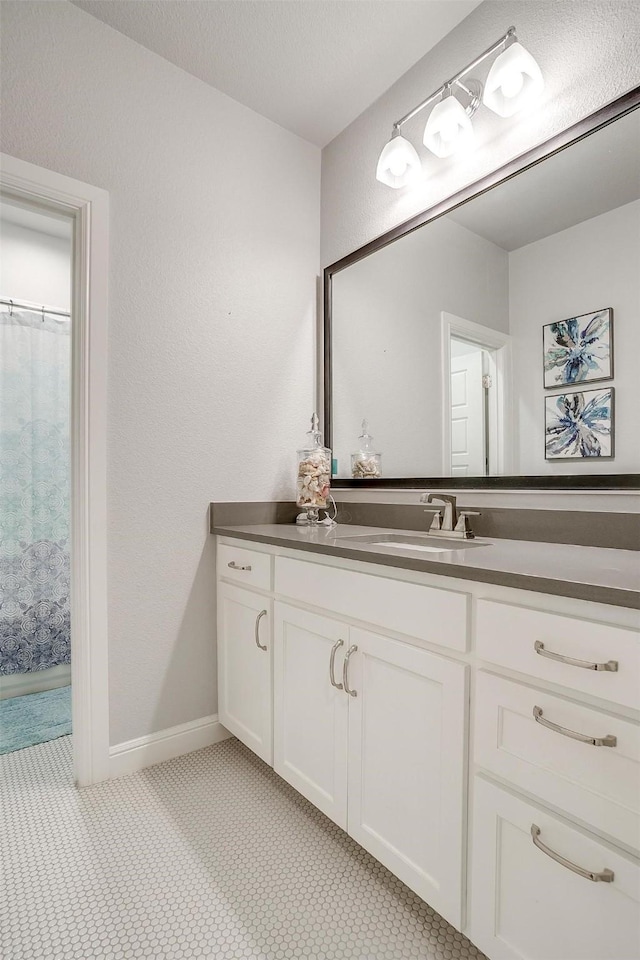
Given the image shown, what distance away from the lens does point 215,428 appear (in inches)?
77.7

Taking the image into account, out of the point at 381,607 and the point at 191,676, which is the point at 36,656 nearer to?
the point at 191,676

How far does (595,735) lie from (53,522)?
2579 mm

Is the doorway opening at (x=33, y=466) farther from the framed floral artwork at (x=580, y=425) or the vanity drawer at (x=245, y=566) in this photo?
the framed floral artwork at (x=580, y=425)

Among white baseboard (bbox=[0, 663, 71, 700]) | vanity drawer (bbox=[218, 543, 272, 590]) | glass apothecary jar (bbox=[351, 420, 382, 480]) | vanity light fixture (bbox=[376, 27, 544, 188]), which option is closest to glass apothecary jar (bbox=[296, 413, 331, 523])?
glass apothecary jar (bbox=[351, 420, 382, 480])

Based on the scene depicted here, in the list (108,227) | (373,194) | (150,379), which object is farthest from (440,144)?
(150,379)

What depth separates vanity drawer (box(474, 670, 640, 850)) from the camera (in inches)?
29.6

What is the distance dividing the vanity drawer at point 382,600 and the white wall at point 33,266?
7.05 feet

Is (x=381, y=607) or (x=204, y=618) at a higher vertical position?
(x=381, y=607)

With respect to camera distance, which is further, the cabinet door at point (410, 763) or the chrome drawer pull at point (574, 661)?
the cabinet door at point (410, 763)

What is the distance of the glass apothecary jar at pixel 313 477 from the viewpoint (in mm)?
2035

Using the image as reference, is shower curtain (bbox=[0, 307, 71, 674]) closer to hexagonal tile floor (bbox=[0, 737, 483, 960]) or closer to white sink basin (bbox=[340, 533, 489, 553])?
hexagonal tile floor (bbox=[0, 737, 483, 960])

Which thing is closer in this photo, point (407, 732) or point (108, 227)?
point (407, 732)

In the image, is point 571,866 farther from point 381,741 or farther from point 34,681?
point 34,681

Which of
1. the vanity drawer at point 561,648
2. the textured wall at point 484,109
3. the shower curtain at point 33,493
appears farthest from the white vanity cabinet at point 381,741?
the shower curtain at point 33,493
